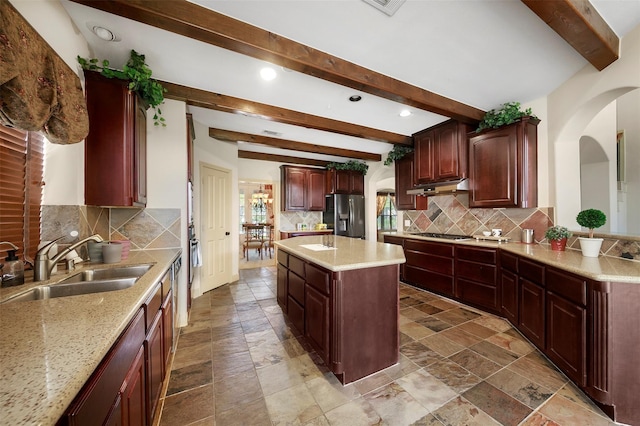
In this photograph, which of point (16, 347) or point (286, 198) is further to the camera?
point (286, 198)

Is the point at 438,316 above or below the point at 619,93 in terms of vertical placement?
below

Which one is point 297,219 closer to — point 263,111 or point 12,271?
point 263,111

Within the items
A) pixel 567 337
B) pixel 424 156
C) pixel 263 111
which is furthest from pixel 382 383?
pixel 424 156

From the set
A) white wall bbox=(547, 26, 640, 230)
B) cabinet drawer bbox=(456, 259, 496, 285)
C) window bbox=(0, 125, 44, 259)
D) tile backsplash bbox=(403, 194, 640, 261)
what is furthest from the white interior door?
white wall bbox=(547, 26, 640, 230)

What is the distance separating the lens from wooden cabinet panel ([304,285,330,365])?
5.96 feet

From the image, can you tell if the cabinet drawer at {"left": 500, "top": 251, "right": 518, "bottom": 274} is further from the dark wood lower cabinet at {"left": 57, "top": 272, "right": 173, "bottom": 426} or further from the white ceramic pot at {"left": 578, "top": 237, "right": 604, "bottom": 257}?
the dark wood lower cabinet at {"left": 57, "top": 272, "right": 173, "bottom": 426}

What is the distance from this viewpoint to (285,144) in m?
4.33

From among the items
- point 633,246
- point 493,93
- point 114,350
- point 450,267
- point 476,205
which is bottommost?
point 450,267

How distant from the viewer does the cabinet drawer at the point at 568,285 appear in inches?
63.9

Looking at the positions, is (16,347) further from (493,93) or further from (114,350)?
(493,93)

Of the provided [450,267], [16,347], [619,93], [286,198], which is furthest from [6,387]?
[286,198]

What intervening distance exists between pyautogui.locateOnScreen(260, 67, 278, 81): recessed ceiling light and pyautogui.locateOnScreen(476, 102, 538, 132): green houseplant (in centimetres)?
262

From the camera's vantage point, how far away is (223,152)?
408 cm

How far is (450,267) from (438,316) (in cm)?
76
